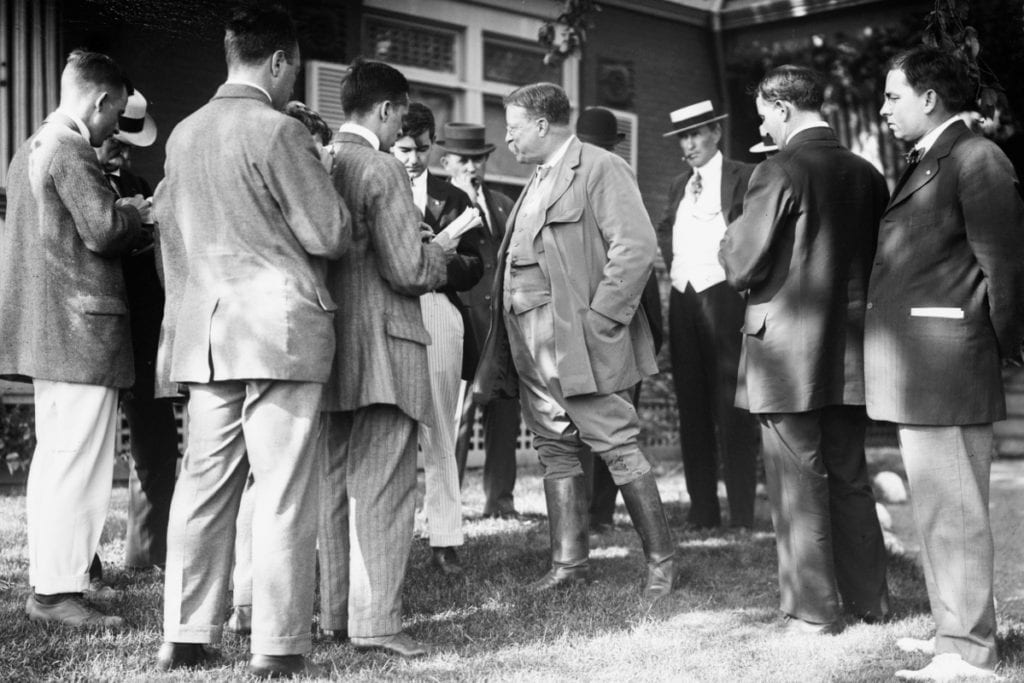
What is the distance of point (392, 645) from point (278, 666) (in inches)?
19.6

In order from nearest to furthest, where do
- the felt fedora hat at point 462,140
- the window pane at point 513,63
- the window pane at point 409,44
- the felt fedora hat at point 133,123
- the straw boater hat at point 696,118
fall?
the felt fedora hat at point 133,123 → the felt fedora hat at point 462,140 → the straw boater hat at point 696,118 → the window pane at point 409,44 → the window pane at point 513,63

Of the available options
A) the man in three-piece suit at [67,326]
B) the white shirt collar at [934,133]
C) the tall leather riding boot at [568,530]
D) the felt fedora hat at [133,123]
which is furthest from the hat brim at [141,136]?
the white shirt collar at [934,133]

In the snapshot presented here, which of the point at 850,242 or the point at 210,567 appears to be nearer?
the point at 210,567

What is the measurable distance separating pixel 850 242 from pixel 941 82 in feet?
2.54

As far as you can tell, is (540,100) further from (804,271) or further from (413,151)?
(804,271)

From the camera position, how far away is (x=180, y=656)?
3812 millimetres

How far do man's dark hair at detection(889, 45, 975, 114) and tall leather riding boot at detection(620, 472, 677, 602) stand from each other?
199 centimetres

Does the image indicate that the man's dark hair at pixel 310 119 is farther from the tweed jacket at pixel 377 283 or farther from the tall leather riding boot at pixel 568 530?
the tall leather riding boot at pixel 568 530

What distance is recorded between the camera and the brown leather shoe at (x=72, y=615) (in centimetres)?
431

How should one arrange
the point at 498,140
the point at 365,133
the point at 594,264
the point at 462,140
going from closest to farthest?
the point at 365,133
the point at 594,264
the point at 462,140
the point at 498,140

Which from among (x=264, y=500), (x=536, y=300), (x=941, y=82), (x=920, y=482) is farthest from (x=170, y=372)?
(x=941, y=82)

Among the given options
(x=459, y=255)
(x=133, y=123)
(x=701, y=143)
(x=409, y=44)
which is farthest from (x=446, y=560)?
(x=409, y=44)

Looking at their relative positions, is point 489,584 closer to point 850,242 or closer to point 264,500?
point 264,500

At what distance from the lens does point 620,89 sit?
1146 centimetres
